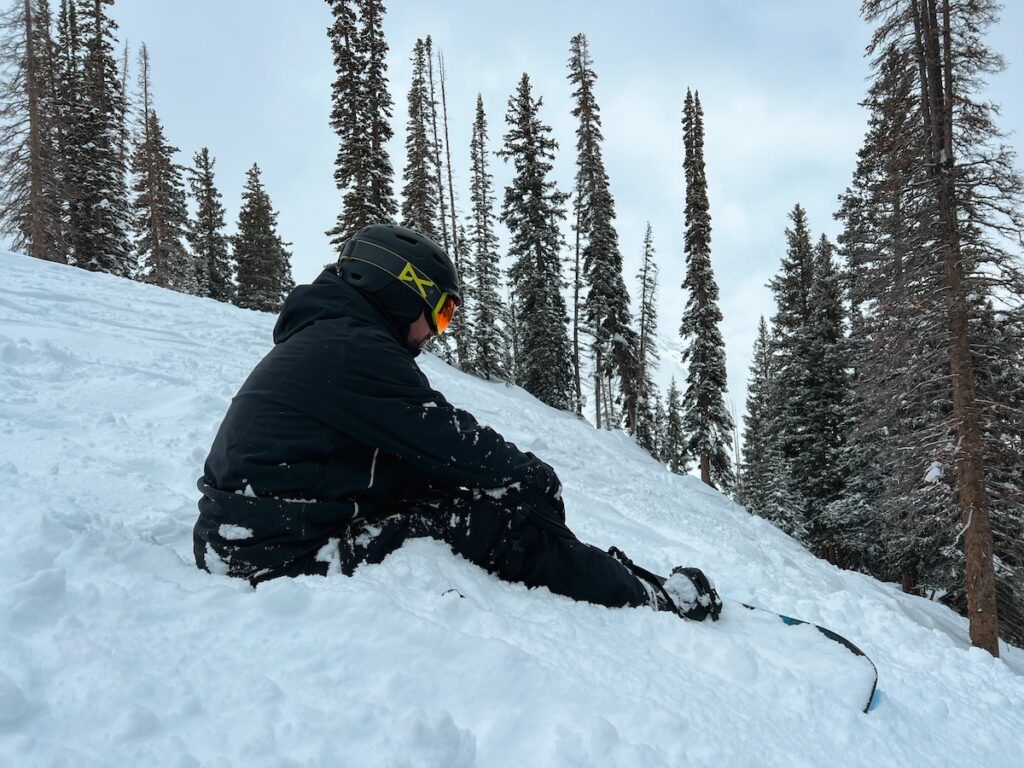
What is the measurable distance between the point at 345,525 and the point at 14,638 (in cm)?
118

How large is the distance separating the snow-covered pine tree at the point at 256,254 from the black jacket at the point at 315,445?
104ft

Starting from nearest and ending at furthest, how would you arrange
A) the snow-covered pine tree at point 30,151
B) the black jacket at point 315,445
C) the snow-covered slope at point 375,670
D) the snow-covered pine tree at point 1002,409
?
the snow-covered slope at point 375,670 < the black jacket at point 315,445 < the snow-covered pine tree at point 1002,409 < the snow-covered pine tree at point 30,151

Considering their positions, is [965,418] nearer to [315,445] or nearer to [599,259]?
[315,445]

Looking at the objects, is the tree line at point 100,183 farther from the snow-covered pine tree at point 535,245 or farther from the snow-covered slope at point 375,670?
the snow-covered slope at point 375,670

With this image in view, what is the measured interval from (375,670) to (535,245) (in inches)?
1067

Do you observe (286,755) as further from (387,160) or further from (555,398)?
(555,398)

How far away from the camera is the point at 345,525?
8.55 ft

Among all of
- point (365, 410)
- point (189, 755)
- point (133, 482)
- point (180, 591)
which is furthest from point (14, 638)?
point (133, 482)

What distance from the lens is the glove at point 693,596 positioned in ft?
10.2

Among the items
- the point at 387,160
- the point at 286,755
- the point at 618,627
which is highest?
the point at 387,160

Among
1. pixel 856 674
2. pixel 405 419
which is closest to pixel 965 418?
pixel 856 674

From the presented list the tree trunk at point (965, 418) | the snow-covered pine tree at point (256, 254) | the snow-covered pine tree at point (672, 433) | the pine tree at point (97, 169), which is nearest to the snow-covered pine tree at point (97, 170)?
the pine tree at point (97, 169)

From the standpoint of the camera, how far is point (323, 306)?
2703 millimetres

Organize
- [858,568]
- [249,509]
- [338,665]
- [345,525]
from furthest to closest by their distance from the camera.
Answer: [858,568], [345,525], [249,509], [338,665]
